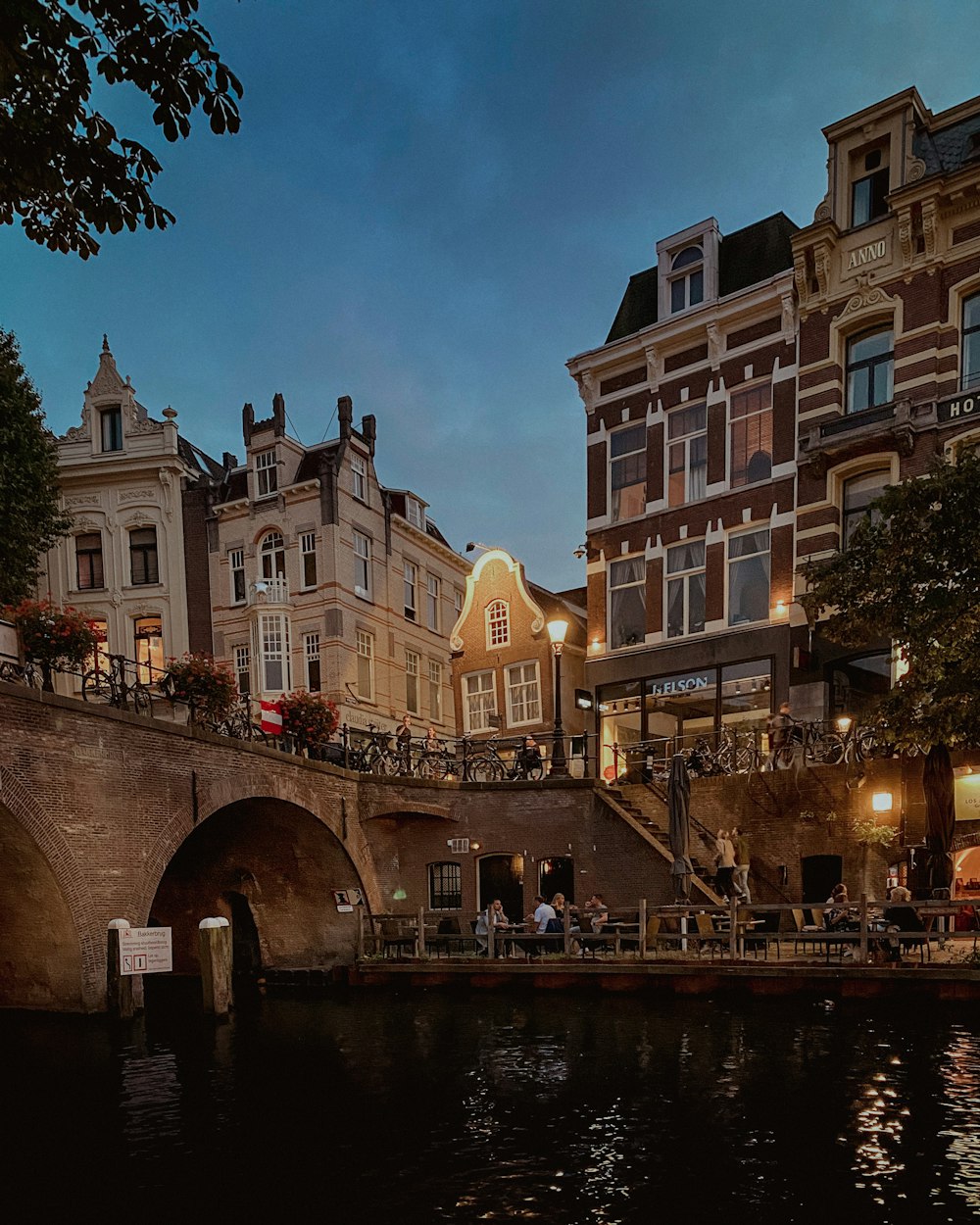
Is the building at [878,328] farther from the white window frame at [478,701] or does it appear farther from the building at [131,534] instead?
the building at [131,534]

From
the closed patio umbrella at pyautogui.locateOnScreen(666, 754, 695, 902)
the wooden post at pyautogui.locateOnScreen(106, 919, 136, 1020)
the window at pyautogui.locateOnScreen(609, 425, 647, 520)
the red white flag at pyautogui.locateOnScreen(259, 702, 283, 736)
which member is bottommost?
the wooden post at pyautogui.locateOnScreen(106, 919, 136, 1020)

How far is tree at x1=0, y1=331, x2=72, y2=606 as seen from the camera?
21234mm

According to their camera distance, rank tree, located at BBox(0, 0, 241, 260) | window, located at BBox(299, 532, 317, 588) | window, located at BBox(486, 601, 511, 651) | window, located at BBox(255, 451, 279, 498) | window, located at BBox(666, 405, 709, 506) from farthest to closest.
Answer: window, located at BBox(255, 451, 279, 498), window, located at BBox(486, 601, 511, 651), window, located at BBox(299, 532, 317, 588), window, located at BBox(666, 405, 709, 506), tree, located at BBox(0, 0, 241, 260)

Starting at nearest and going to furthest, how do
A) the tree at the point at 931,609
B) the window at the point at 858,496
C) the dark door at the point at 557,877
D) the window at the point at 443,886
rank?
the tree at the point at 931,609 < the window at the point at 858,496 < the dark door at the point at 557,877 < the window at the point at 443,886

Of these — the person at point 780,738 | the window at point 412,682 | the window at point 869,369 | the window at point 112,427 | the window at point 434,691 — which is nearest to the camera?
the person at point 780,738

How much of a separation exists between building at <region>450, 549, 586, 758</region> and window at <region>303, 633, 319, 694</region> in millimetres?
5031

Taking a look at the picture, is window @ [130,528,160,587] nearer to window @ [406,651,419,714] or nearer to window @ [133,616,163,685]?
window @ [133,616,163,685]

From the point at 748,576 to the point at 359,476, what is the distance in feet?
50.8

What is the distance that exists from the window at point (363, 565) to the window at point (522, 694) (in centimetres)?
585

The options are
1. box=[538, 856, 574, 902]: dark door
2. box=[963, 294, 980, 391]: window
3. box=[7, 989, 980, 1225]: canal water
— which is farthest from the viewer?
box=[538, 856, 574, 902]: dark door

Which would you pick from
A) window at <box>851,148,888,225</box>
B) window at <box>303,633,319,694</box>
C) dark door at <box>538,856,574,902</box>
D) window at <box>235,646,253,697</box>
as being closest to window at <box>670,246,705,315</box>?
window at <box>851,148,888,225</box>

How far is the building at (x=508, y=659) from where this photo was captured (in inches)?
1292

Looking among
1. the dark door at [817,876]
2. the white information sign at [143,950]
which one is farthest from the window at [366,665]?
the white information sign at [143,950]

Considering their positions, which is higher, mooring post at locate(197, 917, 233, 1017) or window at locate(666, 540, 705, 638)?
window at locate(666, 540, 705, 638)
